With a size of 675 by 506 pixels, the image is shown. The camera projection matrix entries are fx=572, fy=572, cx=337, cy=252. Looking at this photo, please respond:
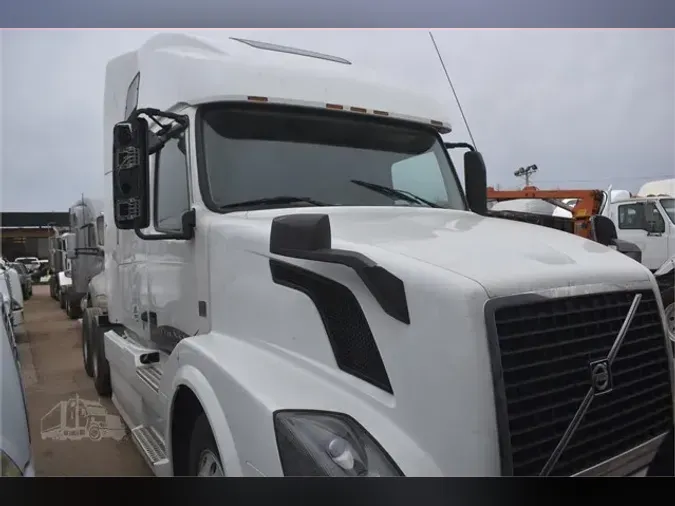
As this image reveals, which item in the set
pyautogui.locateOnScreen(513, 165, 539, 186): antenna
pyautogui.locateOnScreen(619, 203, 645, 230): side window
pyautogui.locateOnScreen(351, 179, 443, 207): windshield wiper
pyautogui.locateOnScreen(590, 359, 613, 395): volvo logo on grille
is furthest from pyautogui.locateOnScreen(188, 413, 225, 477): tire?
pyautogui.locateOnScreen(619, 203, 645, 230): side window

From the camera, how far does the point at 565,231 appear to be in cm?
232

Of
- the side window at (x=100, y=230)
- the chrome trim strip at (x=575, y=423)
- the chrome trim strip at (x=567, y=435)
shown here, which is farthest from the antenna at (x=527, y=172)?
the side window at (x=100, y=230)

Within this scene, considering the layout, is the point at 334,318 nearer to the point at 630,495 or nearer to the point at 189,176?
the point at 189,176

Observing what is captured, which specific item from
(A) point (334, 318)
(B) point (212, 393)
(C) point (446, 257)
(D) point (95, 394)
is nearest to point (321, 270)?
(A) point (334, 318)

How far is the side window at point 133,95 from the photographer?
287 cm

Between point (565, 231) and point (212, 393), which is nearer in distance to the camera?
point (212, 393)

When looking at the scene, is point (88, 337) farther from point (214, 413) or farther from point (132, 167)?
point (214, 413)

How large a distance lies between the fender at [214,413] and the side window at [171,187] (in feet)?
2.21

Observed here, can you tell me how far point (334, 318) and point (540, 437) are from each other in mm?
758

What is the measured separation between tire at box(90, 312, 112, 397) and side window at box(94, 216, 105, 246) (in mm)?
484

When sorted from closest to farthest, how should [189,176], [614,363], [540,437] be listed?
[540,437]
[614,363]
[189,176]

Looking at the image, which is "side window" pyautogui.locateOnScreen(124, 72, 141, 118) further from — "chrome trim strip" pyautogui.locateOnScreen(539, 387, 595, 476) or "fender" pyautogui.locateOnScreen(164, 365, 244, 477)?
"chrome trim strip" pyautogui.locateOnScreen(539, 387, 595, 476)

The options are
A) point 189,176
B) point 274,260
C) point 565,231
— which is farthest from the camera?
point 189,176

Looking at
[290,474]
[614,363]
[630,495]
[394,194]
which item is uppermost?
[394,194]
